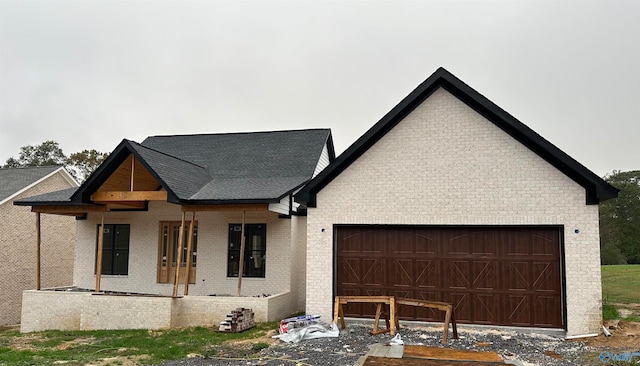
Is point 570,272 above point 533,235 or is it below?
below

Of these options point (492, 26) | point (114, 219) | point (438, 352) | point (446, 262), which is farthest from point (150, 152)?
point (492, 26)

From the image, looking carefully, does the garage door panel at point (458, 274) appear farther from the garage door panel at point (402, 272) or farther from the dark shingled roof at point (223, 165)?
the dark shingled roof at point (223, 165)

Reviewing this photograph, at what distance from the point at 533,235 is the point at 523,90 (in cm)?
1162

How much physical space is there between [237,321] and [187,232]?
4805mm

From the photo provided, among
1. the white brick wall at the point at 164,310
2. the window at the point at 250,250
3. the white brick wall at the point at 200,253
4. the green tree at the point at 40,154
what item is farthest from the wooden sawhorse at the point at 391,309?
the green tree at the point at 40,154

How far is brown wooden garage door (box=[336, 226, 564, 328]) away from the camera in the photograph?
1080cm

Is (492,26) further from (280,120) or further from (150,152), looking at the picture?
(280,120)

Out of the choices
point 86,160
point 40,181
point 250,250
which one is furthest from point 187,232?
point 86,160

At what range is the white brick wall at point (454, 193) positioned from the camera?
10.4 m

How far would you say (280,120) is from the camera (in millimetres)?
34188

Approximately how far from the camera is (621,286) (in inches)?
798

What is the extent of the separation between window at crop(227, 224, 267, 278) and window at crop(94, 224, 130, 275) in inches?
140

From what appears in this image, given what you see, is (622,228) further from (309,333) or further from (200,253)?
(309,333)

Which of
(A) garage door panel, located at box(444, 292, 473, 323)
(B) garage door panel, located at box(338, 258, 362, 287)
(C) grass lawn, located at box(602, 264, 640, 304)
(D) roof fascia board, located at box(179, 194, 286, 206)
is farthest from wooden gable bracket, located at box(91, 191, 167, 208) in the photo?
(C) grass lawn, located at box(602, 264, 640, 304)
